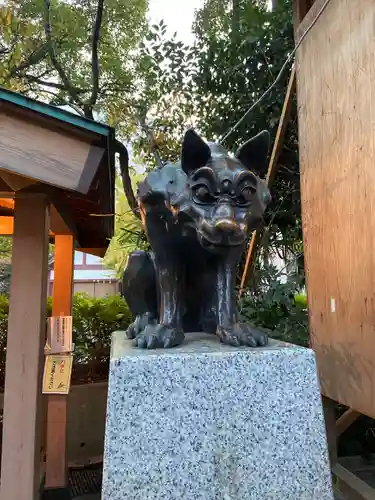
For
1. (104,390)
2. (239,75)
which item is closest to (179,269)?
(104,390)

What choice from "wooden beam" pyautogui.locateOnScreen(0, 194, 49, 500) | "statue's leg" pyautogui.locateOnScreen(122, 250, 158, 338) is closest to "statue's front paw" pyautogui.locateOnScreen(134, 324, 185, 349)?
"statue's leg" pyautogui.locateOnScreen(122, 250, 158, 338)

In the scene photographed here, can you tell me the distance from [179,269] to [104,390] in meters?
3.55

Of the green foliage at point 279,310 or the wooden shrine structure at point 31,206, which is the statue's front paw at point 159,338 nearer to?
the wooden shrine structure at point 31,206

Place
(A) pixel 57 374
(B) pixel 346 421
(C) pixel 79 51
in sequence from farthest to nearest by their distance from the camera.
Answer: (C) pixel 79 51, (B) pixel 346 421, (A) pixel 57 374

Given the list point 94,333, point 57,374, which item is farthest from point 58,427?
point 94,333

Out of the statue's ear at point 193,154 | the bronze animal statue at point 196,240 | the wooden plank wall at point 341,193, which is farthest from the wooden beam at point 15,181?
the wooden plank wall at point 341,193

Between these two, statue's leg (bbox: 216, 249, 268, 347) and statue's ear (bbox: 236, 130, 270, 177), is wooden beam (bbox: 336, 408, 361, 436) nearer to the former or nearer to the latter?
statue's leg (bbox: 216, 249, 268, 347)

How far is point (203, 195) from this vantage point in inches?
72.0

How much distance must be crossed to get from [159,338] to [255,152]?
932mm

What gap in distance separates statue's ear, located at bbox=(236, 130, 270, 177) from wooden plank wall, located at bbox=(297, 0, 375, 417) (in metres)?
1.08

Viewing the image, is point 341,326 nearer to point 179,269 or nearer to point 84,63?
point 179,269

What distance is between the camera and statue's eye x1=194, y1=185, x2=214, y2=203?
1.82 metres

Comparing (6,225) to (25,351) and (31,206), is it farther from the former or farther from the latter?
(25,351)

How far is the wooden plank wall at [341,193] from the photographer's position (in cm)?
285
